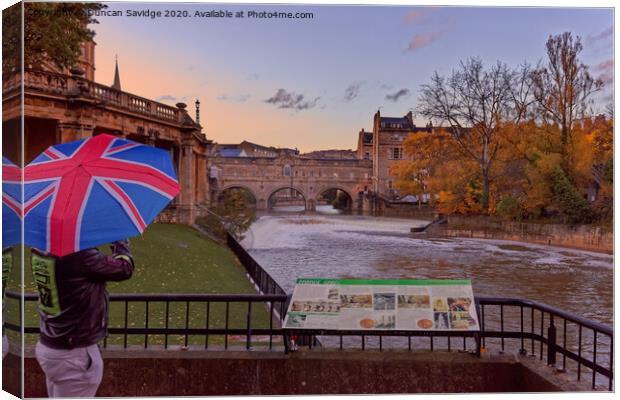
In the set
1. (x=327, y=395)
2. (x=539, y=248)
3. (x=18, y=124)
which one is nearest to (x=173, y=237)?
(x=18, y=124)

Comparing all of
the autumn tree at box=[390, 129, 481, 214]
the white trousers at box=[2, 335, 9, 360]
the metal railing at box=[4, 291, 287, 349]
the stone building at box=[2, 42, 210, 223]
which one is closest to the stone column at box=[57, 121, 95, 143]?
the stone building at box=[2, 42, 210, 223]

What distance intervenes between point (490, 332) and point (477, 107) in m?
2.24

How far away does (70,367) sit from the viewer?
403 centimetres

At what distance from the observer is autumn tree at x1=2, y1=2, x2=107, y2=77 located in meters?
4.75

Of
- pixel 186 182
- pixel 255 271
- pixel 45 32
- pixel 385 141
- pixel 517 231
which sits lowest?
pixel 255 271

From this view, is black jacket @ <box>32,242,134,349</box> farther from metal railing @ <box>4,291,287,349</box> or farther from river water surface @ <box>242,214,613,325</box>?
river water surface @ <box>242,214,613,325</box>

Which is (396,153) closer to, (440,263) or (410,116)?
(410,116)

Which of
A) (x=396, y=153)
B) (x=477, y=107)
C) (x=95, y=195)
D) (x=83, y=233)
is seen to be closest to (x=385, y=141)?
(x=396, y=153)

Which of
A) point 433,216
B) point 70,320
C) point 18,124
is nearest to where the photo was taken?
point 70,320

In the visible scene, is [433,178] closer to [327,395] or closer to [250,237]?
[250,237]

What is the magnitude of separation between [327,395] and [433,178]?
2.52m

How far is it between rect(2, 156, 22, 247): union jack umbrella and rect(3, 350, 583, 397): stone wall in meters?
1.15

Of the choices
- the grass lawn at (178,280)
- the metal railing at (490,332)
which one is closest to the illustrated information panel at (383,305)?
the metal railing at (490,332)

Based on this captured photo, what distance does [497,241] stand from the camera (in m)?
5.98
